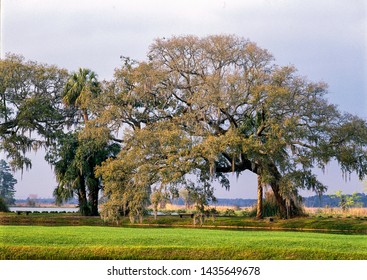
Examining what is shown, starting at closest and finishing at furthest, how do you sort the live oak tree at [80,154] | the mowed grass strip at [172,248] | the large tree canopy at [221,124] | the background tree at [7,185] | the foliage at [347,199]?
the mowed grass strip at [172,248]
the large tree canopy at [221,124]
the live oak tree at [80,154]
the foliage at [347,199]
the background tree at [7,185]

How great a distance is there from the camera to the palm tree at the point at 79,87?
39.2 meters

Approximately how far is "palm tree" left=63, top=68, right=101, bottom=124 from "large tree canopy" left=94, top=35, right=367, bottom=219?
3.99 m

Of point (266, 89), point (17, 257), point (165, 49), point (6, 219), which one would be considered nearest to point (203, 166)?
point (266, 89)

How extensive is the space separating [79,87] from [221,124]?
11.8 m

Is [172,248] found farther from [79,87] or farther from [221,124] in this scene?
[79,87]

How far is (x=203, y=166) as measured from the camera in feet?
104

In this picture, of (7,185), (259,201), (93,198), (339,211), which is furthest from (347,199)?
(7,185)

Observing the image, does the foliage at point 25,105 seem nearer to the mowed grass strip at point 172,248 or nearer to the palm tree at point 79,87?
the palm tree at point 79,87

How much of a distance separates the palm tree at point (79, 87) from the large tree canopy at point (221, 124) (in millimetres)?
3985

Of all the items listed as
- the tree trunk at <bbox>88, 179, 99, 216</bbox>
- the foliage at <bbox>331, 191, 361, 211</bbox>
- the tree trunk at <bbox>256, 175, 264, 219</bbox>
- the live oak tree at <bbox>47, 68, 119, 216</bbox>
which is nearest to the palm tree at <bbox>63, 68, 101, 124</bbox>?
the live oak tree at <bbox>47, 68, 119, 216</bbox>

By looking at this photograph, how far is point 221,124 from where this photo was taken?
112 ft

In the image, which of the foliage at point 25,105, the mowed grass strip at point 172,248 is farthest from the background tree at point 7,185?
the mowed grass strip at point 172,248

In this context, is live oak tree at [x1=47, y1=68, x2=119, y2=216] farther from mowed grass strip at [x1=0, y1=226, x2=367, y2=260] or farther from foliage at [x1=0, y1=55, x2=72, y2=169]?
mowed grass strip at [x1=0, y1=226, x2=367, y2=260]

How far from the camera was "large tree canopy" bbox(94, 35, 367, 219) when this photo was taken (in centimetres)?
3119
